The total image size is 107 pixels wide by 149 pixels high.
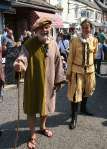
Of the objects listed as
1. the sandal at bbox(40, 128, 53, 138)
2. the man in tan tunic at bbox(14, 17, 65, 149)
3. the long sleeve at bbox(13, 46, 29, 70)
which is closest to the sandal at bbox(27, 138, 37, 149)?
the man in tan tunic at bbox(14, 17, 65, 149)

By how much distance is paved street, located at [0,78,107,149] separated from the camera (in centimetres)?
618

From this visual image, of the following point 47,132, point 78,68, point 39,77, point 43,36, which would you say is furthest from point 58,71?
point 47,132

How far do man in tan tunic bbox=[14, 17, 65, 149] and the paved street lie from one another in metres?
0.36

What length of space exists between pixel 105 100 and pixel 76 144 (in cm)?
364

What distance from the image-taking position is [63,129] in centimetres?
693

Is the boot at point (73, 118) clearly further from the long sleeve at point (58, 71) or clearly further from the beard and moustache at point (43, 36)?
the beard and moustache at point (43, 36)

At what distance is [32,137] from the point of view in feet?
20.1

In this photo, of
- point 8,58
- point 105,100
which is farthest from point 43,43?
point 8,58

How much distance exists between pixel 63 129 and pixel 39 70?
1.47 metres

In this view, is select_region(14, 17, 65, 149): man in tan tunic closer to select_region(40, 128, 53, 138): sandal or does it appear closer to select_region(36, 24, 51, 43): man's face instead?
select_region(36, 24, 51, 43): man's face

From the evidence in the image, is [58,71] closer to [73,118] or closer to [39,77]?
[39,77]

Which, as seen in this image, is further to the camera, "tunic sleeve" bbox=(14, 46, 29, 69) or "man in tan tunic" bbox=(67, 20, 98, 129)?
"man in tan tunic" bbox=(67, 20, 98, 129)

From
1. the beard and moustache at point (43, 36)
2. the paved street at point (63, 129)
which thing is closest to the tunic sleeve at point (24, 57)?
the beard and moustache at point (43, 36)

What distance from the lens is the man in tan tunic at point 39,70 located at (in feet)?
19.2
